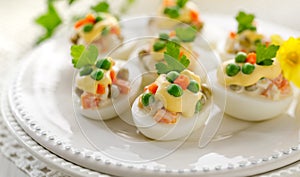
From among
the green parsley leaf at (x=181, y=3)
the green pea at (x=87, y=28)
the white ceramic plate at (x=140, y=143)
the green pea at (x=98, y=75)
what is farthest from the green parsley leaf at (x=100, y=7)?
the green pea at (x=98, y=75)

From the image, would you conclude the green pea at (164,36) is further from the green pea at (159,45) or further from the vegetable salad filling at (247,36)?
the vegetable salad filling at (247,36)

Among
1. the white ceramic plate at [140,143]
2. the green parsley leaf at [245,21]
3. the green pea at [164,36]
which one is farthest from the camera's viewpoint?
the green parsley leaf at [245,21]

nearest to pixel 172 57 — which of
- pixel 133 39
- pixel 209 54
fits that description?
pixel 209 54

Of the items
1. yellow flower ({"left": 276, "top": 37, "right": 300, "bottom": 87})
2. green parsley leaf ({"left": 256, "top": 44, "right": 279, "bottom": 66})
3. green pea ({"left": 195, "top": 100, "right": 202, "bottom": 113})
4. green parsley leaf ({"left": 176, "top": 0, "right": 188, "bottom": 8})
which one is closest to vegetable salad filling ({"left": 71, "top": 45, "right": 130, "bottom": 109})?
green pea ({"left": 195, "top": 100, "right": 202, "bottom": 113})

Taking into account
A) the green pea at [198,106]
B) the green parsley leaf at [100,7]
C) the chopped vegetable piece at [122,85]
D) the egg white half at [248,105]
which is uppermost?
the green parsley leaf at [100,7]

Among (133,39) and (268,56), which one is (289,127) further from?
(133,39)
